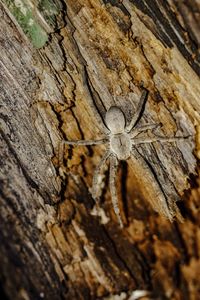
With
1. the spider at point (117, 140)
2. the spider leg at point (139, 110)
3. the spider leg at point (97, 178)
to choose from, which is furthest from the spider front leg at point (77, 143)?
the spider leg at point (139, 110)

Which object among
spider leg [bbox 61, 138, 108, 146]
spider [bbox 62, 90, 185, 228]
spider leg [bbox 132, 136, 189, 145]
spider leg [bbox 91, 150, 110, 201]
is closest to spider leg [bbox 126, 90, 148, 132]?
spider [bbox 62, 90, 185, 228]

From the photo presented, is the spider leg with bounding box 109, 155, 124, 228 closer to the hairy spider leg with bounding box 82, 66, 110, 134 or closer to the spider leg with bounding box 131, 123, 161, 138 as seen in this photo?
the hairy spider leg with bounding box 82, 66, 110, 134

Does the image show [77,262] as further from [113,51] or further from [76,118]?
[113,51]

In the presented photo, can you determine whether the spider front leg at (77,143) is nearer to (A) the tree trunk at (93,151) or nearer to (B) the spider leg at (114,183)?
(A) the tree trunk at (93,151)

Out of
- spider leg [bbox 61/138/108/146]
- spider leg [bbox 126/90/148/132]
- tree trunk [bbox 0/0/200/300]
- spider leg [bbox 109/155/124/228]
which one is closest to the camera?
tree trunk [bbox 0/0/200/300]

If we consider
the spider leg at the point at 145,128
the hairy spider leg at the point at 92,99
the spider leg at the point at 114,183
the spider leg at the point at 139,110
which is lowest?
the spider leg at the point at 114,183
